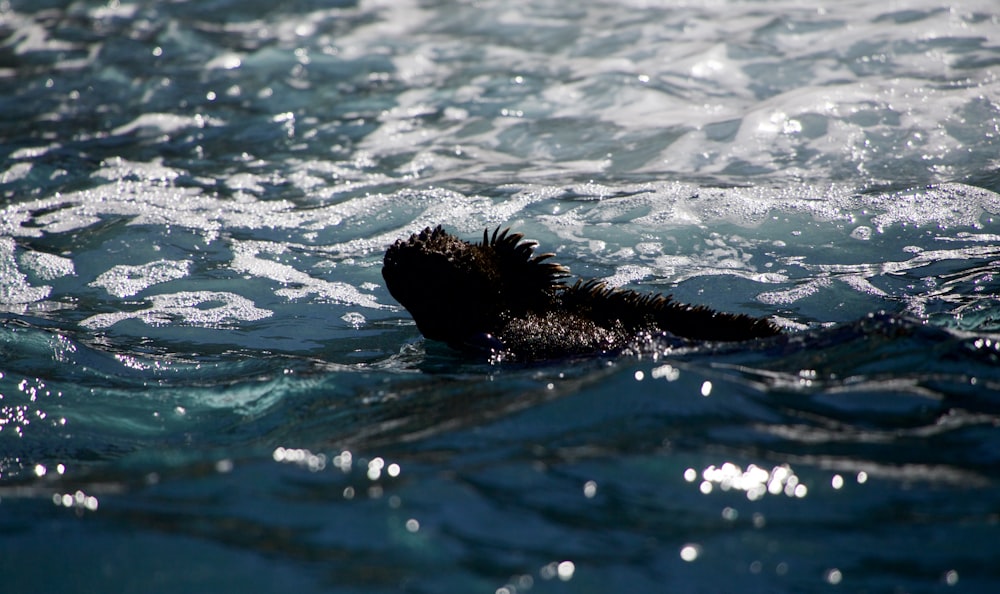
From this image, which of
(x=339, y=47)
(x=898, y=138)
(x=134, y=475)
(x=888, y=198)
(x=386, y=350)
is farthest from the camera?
(x=339, y=47)

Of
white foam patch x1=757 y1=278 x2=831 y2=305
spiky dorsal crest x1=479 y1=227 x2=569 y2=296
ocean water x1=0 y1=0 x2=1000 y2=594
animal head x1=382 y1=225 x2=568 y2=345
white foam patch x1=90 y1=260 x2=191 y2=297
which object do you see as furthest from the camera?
white foam patch x1=90 y1=260 x2=191 y2=297

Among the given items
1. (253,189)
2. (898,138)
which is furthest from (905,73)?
(253,189)

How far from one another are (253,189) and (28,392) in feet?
14.4

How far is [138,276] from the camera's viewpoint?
278 inches

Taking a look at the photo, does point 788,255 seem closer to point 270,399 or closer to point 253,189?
point 270,399

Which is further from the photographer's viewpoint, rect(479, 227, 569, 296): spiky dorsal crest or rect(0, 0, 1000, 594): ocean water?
rect(479, 227, 569, 296): spiky dorsal crest

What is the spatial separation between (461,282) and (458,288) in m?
0.03

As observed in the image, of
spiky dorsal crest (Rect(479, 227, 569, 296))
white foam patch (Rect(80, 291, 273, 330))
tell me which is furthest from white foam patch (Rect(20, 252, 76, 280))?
spiky dorsal crest (Rect(479, 227, 569, 296))

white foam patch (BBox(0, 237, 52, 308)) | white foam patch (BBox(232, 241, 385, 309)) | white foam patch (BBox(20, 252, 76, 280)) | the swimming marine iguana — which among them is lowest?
white foam patch (BBox(232, 241, 385, 309))

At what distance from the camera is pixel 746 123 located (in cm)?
939

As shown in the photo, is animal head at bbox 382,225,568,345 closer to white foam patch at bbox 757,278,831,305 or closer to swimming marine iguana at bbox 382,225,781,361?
swimming marine iguana at bbox 382,225,781,361

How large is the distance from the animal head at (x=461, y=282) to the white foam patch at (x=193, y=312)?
6.72 ft

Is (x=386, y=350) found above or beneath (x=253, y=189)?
above

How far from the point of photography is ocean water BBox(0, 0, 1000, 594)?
2.94m
